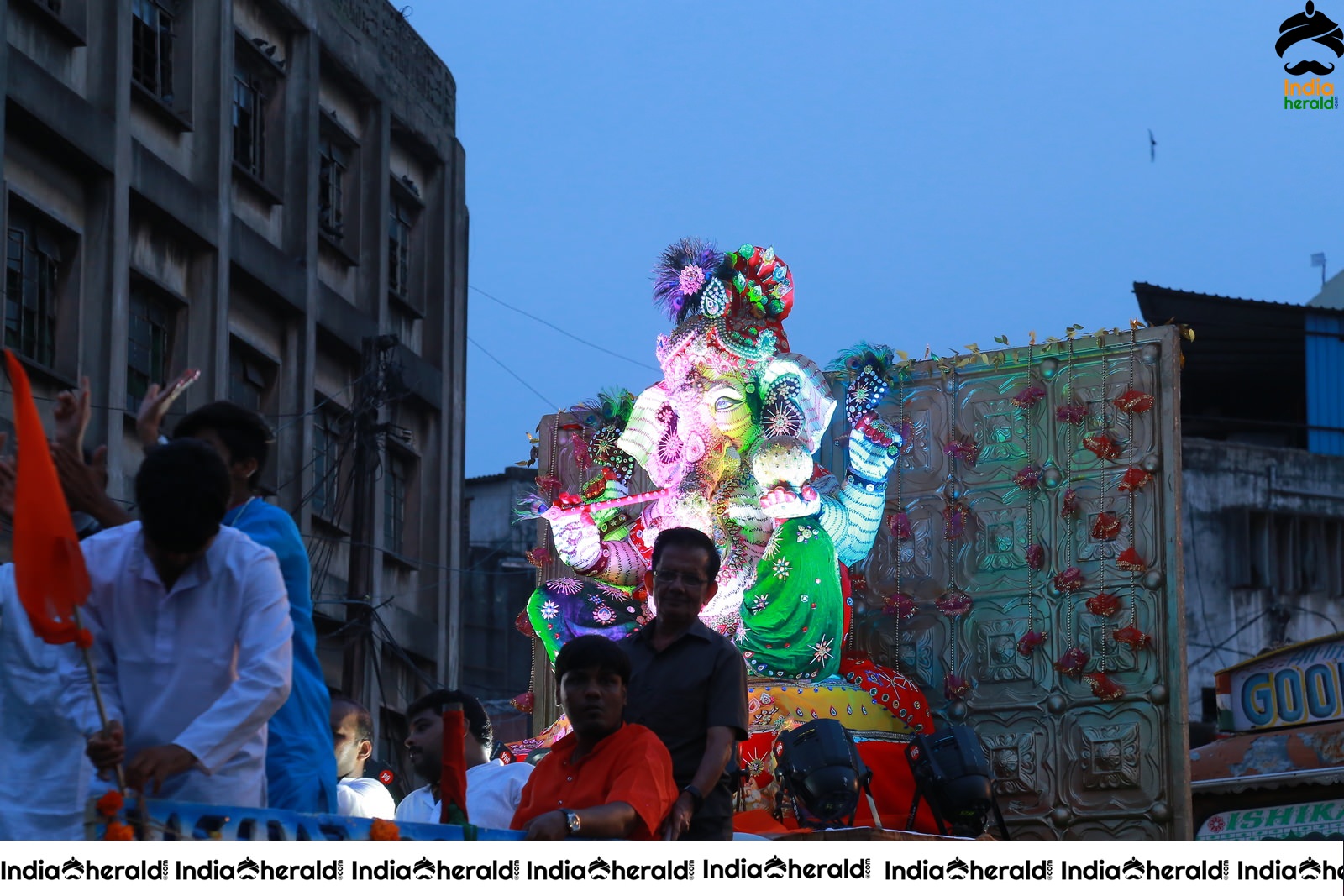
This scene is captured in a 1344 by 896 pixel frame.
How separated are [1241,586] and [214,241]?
49.6 feet

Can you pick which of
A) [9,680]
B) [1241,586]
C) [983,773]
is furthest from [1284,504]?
[9,680]

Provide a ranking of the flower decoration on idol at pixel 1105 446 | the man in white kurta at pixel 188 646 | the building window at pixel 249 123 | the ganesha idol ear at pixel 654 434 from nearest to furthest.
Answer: the man in white kurta at pixel 188 646 < the flower decoration on idol at pixel 1105 446 < the ganesha idol ear at pixel 654 434 < the building window at pixel 249 123

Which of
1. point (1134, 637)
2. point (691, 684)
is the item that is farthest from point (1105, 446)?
point (691, 684)

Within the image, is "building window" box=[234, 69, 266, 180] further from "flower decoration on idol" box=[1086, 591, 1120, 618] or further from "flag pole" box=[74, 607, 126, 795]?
"flag pole" box=[74, 607, 126, 795]

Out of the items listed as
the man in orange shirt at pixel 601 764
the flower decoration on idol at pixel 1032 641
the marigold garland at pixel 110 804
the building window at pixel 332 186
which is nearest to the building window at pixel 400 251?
the building window at pixel 332 186

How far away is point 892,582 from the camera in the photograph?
12648 mm

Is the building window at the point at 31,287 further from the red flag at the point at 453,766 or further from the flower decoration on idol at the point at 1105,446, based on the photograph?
the red flag at the point at 453,766

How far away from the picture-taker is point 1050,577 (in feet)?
39.8

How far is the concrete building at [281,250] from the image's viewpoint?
46.9 feet

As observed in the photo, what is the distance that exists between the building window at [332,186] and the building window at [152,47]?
2540 mm

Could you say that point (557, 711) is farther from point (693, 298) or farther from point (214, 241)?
point (214, 241)

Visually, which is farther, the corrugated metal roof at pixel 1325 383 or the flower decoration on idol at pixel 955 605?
the corrugated metal roof at pixel 1325 383

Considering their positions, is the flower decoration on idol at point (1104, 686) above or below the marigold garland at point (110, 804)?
above

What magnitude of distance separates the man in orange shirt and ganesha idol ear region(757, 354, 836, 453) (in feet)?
20.8
